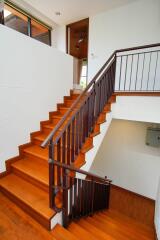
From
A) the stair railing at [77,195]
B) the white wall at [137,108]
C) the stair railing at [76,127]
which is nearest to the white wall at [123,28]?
the stair railing at [76,127]

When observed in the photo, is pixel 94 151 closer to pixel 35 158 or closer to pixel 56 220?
pixel 35 158

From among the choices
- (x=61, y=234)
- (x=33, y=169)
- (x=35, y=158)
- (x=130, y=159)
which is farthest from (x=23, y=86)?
(x=130, y=159)

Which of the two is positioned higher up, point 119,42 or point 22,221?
point 119,42

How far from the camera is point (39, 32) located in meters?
5.27

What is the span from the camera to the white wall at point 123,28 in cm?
381

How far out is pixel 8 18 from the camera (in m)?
4.17

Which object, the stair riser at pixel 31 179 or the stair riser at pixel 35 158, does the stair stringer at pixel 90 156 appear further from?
the stair riser at pixel 35 158

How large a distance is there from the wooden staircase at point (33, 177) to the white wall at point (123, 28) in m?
2.12

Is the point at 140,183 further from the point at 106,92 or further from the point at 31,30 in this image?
the point at 31,30

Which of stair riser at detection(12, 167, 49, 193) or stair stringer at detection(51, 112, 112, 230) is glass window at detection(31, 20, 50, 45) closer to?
stair stringer at detection(51, 112, 112, 230)

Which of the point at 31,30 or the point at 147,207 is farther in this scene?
the point at 31,30

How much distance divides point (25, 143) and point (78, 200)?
1.50 meters

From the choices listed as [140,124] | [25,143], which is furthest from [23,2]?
[140,124]

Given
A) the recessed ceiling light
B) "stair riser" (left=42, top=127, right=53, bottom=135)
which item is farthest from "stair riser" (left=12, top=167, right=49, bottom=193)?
the recessed ceiling light
